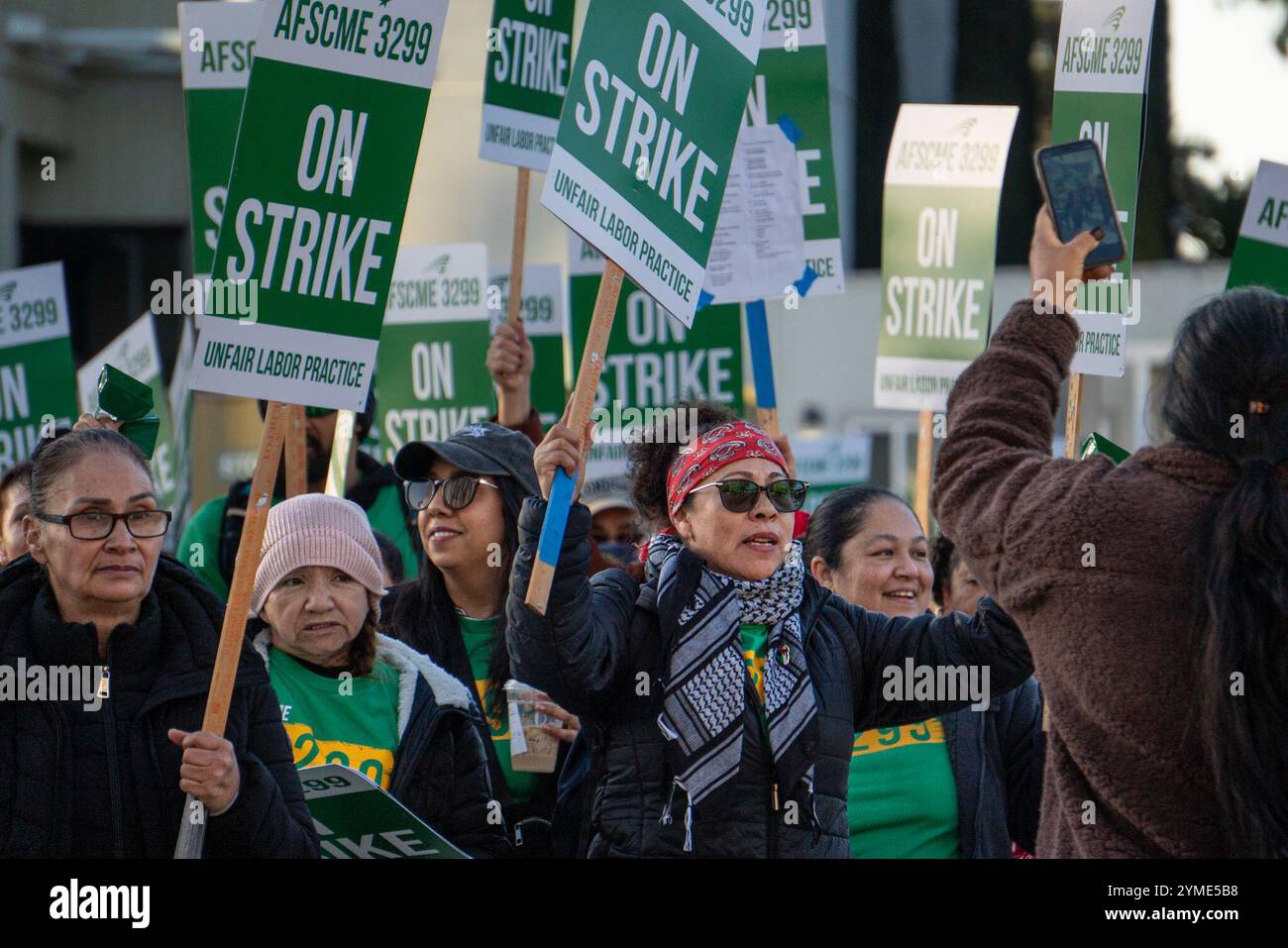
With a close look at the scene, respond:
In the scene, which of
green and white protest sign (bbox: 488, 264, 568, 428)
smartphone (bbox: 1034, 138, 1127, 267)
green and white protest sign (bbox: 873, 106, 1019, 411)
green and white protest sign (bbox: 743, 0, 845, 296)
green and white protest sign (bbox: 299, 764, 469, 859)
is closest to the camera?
smartphone (bbox: 1034, 138, 1127, 267)

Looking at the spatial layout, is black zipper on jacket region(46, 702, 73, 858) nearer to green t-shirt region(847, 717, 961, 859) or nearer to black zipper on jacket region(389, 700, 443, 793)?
black zipper on jacket region(389, 700, 443, 793)

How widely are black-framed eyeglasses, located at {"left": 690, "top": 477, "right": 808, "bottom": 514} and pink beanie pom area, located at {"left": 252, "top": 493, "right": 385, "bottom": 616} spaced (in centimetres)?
95

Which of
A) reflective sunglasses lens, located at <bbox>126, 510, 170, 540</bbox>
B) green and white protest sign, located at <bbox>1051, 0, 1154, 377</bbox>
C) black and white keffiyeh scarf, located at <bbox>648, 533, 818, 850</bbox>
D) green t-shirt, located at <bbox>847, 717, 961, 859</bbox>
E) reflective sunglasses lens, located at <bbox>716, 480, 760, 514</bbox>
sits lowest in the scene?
green t-shirt, located at <bbox>847, 717, 961, 859</bbox>

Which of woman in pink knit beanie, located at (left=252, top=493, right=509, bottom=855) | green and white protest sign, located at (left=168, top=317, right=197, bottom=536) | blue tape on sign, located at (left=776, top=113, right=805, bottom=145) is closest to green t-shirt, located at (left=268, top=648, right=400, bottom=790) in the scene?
woman in pink knit beanie, located at (left=252, top=493, right=509, bottom=855)

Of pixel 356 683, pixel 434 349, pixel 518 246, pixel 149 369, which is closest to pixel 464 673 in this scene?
pixel 356 683

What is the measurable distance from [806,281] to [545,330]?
201 centimetres

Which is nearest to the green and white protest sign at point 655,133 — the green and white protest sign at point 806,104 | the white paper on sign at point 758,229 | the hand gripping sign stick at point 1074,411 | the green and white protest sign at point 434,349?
the hand gripping sign stick at point 1074,411

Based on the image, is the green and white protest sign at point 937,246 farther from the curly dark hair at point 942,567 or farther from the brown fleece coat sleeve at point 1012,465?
the brown fleece coat sleeve at point 1012,465

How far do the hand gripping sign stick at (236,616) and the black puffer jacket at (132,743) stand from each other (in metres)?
0.05

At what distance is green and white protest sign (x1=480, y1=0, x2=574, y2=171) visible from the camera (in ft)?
19.6

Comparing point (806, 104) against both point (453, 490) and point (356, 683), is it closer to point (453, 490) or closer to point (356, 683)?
point (453, 490)

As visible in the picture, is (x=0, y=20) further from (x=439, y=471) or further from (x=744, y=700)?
(x=744, y=700)

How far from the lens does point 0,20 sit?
1616cm

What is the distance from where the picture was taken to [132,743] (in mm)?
3377
